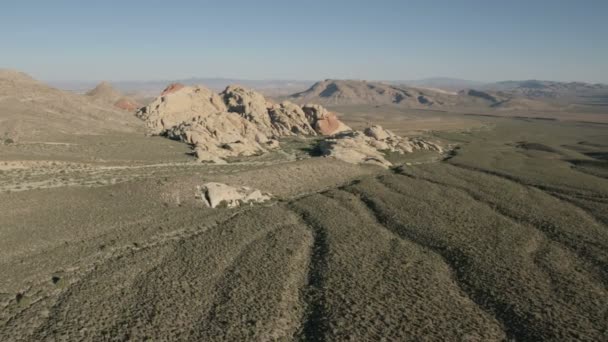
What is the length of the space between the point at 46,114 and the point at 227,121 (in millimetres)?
38822

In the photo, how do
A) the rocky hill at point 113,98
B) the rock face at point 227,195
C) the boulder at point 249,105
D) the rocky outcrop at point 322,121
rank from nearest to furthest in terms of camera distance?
the rock face at point 227,195 < the boulder at point 249,105 < the rocky outcrop at point 322,121 < the rocky hill at point 113,98

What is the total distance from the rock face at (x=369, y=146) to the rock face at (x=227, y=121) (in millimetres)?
16092

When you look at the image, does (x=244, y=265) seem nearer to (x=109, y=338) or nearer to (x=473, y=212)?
(x=109, y=338)

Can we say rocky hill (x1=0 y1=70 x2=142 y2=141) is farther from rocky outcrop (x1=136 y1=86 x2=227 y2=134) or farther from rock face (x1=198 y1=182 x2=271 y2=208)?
rock face (x1=198 y1=182 x2=271 y2=208)

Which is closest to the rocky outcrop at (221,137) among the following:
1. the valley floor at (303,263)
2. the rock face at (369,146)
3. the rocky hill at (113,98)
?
the rock face at (369,146)

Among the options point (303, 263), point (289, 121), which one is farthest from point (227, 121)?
point (303, 263)

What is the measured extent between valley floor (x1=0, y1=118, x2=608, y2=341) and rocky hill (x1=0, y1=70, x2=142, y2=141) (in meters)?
27.5

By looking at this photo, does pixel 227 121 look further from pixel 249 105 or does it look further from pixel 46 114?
pixel 46 114

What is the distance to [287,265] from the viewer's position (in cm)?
3475

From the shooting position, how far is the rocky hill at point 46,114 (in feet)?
252

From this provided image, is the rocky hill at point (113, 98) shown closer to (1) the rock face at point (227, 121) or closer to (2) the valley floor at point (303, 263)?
(1) the rock face at point (227, 121)

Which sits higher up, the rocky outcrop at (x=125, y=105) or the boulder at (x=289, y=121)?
the rocky outcrop at (x=125, y=105)

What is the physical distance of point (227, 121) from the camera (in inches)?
4023

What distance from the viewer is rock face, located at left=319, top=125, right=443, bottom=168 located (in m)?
85.6
